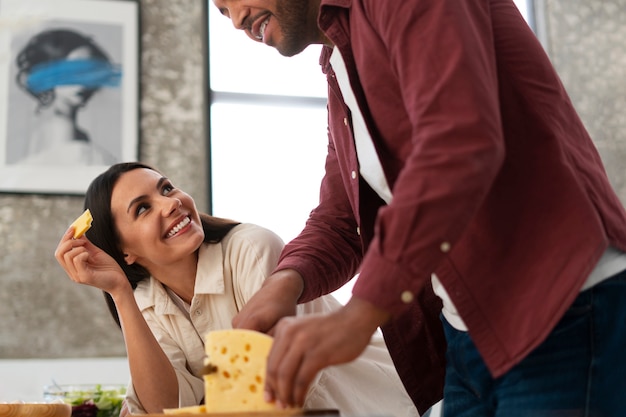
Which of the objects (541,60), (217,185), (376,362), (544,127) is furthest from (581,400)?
(217,185)

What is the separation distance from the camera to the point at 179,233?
247 cm

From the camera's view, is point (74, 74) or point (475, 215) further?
point (74, 74)

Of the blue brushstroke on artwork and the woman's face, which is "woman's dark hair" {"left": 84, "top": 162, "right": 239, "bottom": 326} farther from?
the blue brushstroke on artwork

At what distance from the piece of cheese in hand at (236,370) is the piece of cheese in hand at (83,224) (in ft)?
3.53

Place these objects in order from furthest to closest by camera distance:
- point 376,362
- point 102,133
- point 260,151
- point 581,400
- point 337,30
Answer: point 260,151
point 102,133
point 376,362
point 337,30
point 581,400

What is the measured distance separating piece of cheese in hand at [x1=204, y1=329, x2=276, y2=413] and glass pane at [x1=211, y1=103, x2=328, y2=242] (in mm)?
3201

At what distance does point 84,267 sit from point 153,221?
263mm

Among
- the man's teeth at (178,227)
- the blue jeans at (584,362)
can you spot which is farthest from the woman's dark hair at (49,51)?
the blue jeans at (584,362)

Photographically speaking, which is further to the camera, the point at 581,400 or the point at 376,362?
the point at 376,362

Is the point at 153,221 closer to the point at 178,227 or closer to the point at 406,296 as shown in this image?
the point at 178,227

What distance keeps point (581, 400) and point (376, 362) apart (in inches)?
45.0

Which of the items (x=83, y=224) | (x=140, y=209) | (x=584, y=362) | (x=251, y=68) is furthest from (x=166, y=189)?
(x=251, y=68)

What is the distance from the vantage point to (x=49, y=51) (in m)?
4.29

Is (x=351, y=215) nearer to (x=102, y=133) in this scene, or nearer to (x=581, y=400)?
(x=581, y=400)
